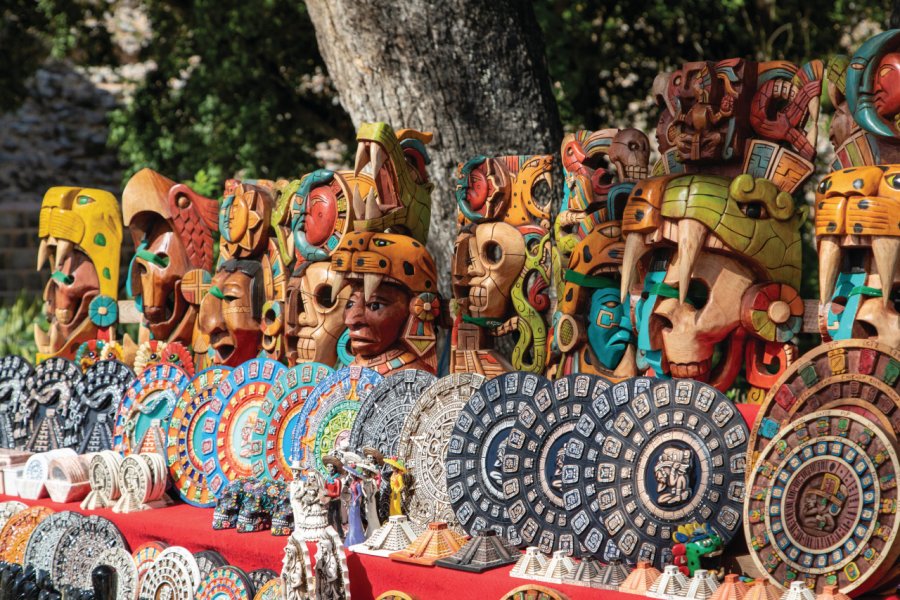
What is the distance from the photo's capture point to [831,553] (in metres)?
2.91

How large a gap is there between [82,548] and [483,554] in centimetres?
186

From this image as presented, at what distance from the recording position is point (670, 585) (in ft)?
10.1

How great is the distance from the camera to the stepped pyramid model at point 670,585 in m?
3.07

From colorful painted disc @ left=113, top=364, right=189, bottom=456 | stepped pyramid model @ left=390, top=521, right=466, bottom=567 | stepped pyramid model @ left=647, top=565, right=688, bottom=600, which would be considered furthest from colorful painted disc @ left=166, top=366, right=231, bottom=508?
stepped pyramid model @ left=647, top=565, right=688, bottom=600

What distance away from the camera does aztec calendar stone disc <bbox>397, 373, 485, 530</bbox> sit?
3834 mm

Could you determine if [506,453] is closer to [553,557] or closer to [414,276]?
[553,557]

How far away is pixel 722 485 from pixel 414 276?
157 cm

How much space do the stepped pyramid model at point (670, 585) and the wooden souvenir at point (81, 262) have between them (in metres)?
3.37

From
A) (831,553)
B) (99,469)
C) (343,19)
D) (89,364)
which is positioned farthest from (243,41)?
(831,553)

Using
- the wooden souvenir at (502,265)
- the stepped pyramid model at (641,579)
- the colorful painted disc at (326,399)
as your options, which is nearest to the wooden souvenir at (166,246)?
the colorful painted disc at (326,399)

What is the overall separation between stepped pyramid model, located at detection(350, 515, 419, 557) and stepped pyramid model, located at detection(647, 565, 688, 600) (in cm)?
90

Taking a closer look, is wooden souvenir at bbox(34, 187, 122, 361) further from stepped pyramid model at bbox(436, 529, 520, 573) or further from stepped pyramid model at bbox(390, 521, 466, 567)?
stepped pyramid model at bbox(436, 529, 520, 573)

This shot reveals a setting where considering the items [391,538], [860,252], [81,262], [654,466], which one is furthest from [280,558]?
[81,262]

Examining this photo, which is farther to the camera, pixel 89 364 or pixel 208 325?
pixel 89 364
